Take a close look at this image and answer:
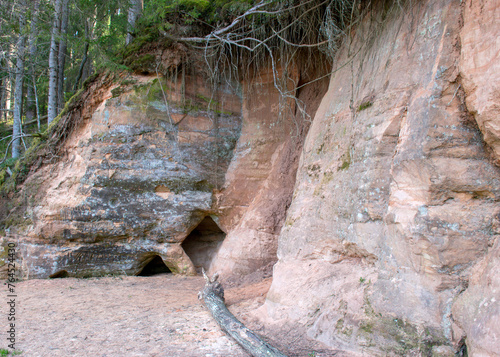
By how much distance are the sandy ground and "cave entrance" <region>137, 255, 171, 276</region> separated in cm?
95

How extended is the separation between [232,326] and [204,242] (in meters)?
3.90

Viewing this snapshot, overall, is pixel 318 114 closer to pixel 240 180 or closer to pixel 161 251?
pixel 240 180

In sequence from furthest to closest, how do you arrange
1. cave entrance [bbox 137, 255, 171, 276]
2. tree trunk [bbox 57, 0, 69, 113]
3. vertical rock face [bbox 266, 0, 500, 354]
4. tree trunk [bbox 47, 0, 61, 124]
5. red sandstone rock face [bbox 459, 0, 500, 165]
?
tree trunk [bbox 57, 0, 69, 113] → tree trunk [bbox 47, 0, 61, 124] → cave entrance [bbox 137, 255, 171, 276] → vertical rock face [bbox 266, 0, 500, 354] → red sandstone rock face [bbox 459, 0, 500, 165]

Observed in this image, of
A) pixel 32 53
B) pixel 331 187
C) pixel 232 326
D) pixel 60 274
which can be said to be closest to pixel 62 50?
pixel 32 53

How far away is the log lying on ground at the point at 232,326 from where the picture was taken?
9.93ft

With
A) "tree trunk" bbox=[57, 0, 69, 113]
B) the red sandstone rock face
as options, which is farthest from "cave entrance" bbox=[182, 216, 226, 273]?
the red sandstone rock face

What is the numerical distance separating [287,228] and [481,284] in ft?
7.84

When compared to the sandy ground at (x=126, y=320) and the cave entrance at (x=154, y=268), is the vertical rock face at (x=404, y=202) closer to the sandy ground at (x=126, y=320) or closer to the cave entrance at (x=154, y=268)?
the sandy ground at (x=126, y=320)

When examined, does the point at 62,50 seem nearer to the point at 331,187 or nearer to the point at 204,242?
the point at 204,242

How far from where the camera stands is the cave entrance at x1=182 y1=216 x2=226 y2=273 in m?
7.11

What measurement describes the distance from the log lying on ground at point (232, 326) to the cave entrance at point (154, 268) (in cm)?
258

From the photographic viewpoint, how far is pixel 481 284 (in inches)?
92.7

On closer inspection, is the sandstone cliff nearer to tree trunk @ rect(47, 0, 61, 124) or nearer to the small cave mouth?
the small cave mouth

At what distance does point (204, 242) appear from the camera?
7.33m
